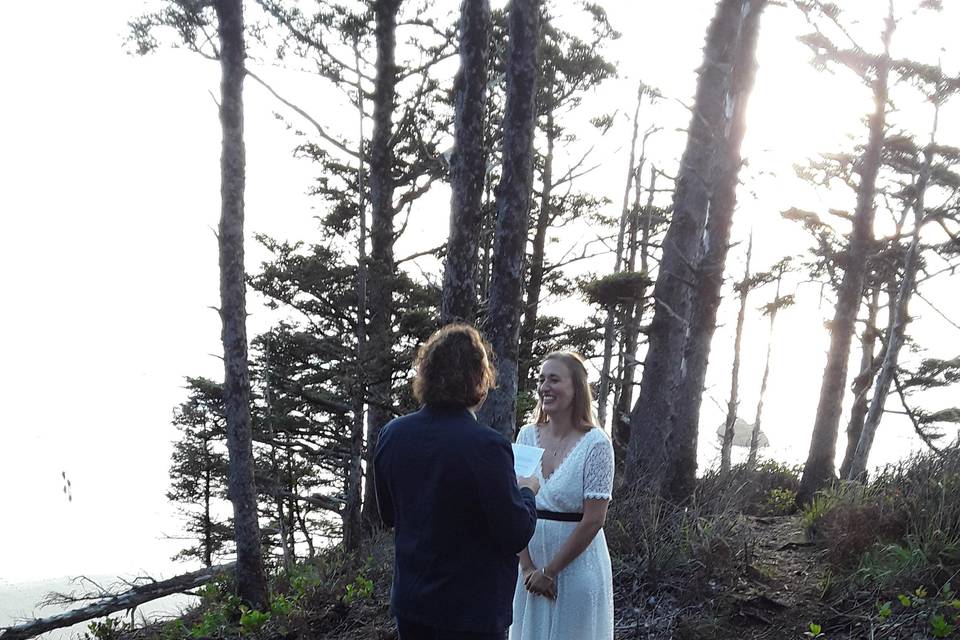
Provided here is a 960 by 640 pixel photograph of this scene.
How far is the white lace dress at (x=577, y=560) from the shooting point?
3416 millimetres

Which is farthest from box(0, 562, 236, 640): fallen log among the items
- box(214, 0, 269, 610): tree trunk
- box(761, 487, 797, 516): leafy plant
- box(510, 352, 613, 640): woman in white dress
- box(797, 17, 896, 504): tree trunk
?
box(797, 17, 896, 504): tree trunk

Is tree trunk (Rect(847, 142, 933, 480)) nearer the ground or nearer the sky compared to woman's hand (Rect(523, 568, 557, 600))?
nearer the sky

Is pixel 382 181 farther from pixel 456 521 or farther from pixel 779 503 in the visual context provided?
pixel 456 521

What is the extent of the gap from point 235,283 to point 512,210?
3.47 m

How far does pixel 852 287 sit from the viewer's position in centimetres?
1311

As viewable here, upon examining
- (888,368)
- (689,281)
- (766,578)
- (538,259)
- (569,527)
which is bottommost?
(766,578)

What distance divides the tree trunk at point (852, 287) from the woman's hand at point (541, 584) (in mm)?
10576

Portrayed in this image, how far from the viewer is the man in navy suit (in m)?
2.51

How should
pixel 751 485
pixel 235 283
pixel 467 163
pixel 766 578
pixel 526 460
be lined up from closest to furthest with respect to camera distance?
pixel 526 460
pixel 766 578
pixel 467 163
pixel 235 283
pixel 751 485

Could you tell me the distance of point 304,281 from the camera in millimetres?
16891

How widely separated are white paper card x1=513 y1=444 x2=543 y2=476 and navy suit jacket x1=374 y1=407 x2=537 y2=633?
18.5 inches

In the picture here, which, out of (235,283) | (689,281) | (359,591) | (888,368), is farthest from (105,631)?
(888,368)

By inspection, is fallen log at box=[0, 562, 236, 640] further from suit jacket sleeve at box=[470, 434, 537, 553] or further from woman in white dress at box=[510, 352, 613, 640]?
suit jacket sleeve at box=[470, 434, 537, 553]

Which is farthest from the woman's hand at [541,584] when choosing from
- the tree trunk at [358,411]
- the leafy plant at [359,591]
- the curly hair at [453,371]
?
the tree trunk at [358,411]
